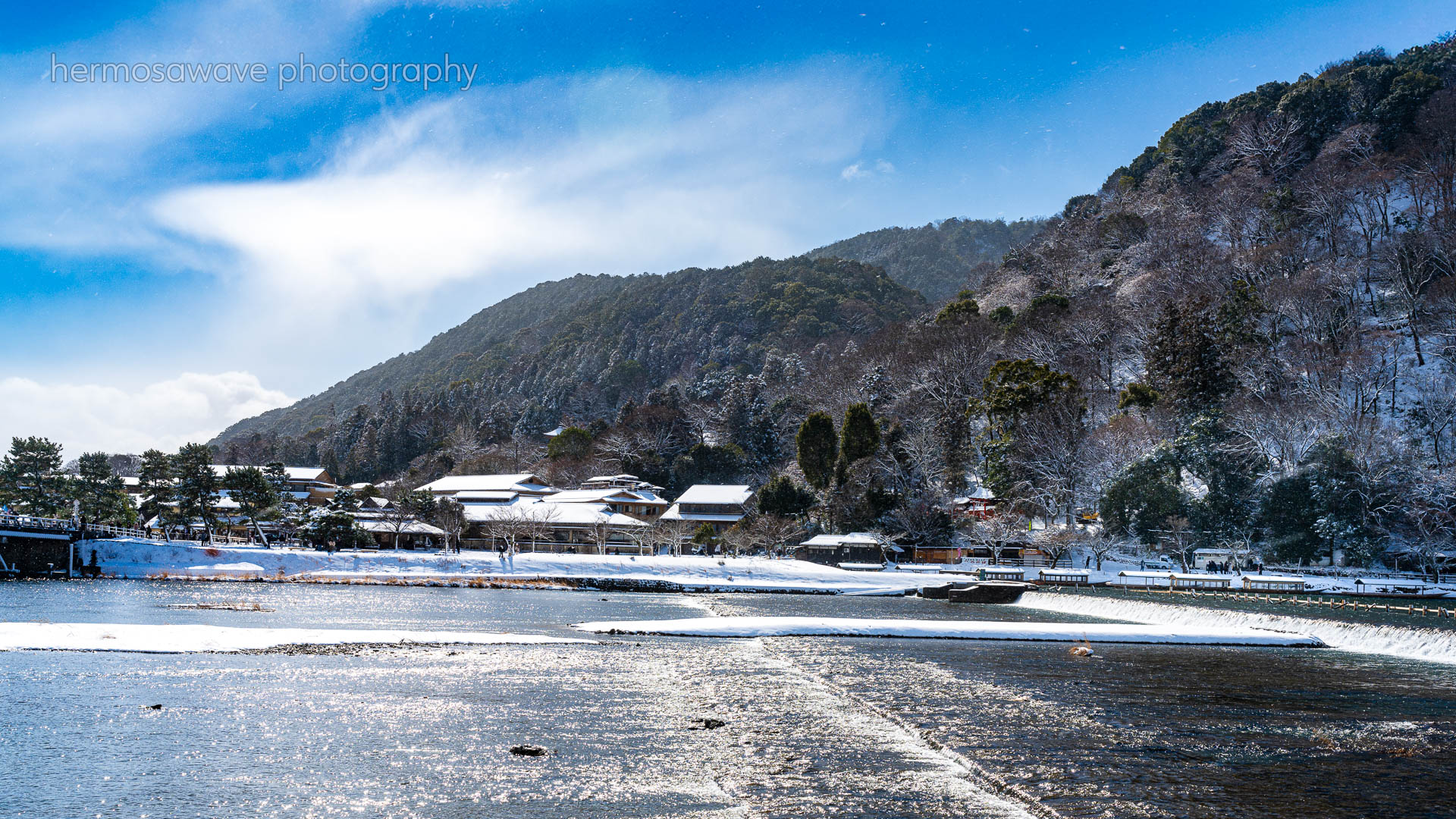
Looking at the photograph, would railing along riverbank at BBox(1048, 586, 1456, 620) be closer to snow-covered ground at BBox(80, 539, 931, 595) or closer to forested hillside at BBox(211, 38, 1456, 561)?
forested hillside at BBox(211, 38, 1456, 561)

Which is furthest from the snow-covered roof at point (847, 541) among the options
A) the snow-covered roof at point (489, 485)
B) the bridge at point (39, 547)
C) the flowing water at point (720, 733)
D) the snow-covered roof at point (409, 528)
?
the bridge at point (39, 547)

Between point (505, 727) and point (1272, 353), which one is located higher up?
point (1272, 353)

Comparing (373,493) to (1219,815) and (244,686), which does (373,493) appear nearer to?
(244,686)

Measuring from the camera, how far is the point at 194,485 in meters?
57.0

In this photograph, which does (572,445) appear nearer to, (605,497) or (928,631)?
(605,497)

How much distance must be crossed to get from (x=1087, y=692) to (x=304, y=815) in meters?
15.2

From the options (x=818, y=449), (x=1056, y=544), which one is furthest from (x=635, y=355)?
(x=1056, y=544)

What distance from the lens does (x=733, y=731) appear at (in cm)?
1404

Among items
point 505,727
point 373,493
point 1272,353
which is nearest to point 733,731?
point 505,727

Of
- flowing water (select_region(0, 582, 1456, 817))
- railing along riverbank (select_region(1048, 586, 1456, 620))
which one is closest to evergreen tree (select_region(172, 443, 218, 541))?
flowing water (select_region(0, 582, 1456, 817))

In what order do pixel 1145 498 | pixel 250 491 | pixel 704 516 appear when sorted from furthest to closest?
pixel 704 516
pixel 250 491
pixel 1145 498

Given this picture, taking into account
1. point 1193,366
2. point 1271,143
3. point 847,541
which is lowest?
point 847,541

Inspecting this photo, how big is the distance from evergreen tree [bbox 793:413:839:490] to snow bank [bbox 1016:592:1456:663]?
2993cm

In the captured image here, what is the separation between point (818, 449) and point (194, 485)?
4493cm
